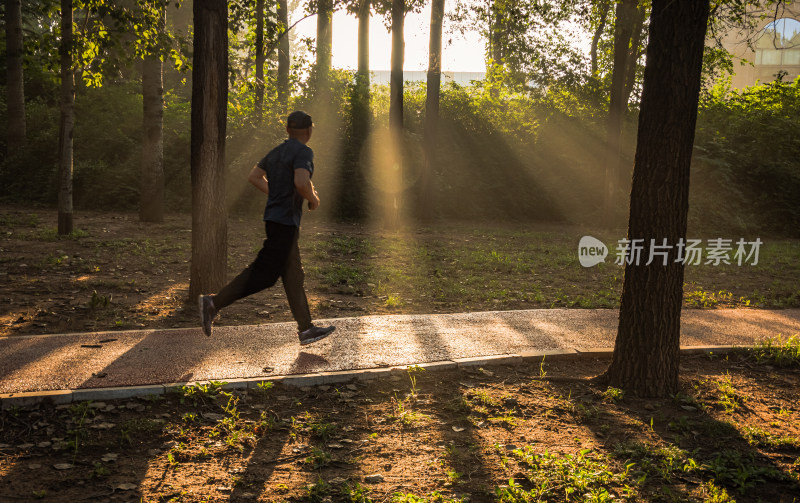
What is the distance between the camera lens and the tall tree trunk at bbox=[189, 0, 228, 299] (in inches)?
292

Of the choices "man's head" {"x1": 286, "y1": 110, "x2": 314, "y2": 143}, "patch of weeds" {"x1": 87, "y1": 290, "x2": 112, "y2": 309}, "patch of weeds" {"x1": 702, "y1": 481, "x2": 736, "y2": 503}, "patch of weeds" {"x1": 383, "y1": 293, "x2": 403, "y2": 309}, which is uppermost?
"man's head" {"x1": 286, "y1": 110, "x2": 314, "y2": 143}

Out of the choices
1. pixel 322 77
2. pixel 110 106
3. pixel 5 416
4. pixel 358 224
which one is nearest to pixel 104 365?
pixel 5 416

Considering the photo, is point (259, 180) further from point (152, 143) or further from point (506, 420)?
point (152, 143)

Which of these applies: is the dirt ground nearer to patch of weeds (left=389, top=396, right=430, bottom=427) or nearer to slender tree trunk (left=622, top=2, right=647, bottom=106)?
patch of weeds (left=389, top=396, right=430, bottom=427)

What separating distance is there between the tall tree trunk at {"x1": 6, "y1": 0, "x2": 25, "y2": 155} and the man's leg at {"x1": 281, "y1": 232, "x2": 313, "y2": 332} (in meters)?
16.3

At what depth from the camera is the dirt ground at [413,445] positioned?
3604 mm

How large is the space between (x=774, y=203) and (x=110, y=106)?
22563 mm

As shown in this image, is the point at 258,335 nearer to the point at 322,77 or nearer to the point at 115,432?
the point at 115,432

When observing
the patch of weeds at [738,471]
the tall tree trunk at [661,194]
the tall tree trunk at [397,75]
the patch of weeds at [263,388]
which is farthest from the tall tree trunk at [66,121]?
the patch of weeds at [738,471]

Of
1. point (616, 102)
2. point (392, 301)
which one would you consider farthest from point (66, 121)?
point (616, 102)

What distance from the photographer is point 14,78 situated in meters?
19.5

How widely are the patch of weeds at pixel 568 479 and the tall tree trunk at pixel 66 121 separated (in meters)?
9.47

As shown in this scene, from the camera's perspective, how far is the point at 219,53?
7.50 metres

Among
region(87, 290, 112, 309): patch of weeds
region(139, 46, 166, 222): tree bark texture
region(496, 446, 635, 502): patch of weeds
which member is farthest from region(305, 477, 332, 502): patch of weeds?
region(139, 46, 166, 222): tree bark texture
